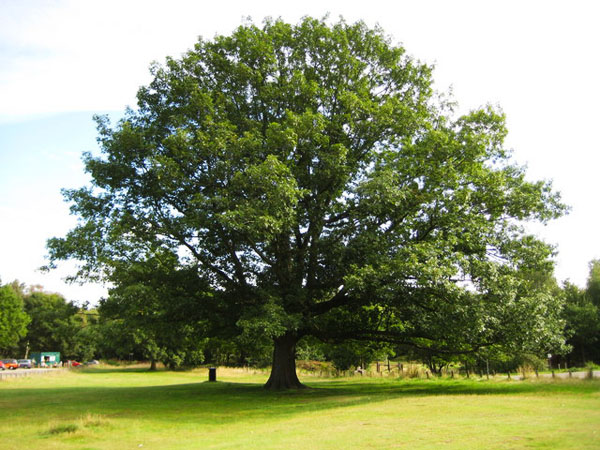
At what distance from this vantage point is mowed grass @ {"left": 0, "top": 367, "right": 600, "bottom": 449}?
9.17m

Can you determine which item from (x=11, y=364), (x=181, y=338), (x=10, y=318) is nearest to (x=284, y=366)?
(x=181, y=338)

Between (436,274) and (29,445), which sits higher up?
(436,274)

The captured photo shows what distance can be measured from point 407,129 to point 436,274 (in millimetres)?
7336

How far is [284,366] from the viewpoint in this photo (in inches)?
912

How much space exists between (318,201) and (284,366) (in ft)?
28.8

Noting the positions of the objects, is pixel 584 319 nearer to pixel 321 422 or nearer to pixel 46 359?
pixel 321 422

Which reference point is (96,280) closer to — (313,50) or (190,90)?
(190,90)

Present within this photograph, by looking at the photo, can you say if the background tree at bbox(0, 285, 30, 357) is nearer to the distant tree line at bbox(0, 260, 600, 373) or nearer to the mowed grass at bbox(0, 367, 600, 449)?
the distant tree line at bbox(0, 260, 600, 373)

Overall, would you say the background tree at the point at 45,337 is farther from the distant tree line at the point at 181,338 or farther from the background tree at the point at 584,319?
the background tree at the point at 584,319

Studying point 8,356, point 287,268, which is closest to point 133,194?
point 287,268

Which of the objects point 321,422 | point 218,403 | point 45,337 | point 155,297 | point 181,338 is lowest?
point 218,403

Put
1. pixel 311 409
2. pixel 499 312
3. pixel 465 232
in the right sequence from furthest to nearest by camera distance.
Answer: pixel 465 232
pixel 499 312
pixel 311 409

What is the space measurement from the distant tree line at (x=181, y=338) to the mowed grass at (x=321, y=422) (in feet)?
10.1

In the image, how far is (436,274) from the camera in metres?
16.1
